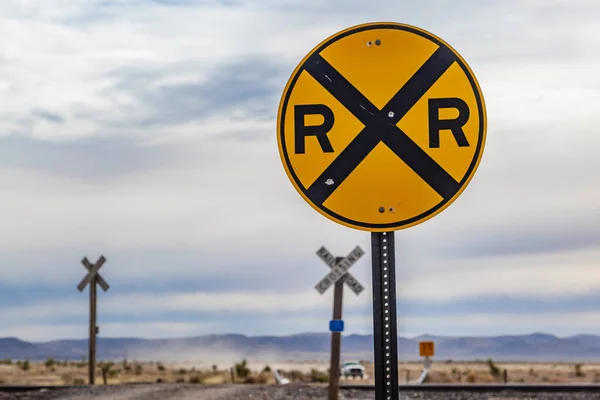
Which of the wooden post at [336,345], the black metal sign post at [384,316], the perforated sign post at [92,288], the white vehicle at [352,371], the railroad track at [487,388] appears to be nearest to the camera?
the black metal sign post at [384,316]

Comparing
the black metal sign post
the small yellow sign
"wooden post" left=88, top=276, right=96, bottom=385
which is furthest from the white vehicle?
the black metal sign post

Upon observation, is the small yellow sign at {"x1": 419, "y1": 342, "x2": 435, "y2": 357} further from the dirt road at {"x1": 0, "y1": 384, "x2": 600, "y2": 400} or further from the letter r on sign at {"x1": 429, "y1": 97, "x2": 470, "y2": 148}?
the letter r on sign at {"x1": 429, "y1": 97, "x2": 470, "y2": 148}

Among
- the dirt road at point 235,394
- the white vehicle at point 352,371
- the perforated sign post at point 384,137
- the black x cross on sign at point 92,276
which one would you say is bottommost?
the white vehicle at point 352,371

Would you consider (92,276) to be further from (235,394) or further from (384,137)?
(384,137)

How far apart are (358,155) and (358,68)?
13.5 inches

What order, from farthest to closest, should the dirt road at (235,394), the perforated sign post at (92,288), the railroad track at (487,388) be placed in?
the perforated sign post at (92,288) → the railroad track at (487,388) → the dirt road at (235,394)

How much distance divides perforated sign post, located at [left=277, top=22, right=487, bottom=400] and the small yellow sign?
18435 mm

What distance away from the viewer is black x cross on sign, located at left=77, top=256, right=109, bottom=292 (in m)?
24.6

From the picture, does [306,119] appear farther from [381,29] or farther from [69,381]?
[69,381]

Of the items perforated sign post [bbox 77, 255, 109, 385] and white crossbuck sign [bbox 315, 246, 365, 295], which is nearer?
white crossbuck sign [bbox 315, 246, 365, 295]

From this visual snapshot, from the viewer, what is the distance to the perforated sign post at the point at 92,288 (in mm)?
24516

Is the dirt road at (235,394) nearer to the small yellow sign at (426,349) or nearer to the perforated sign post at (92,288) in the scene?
the small yellow sign at (426,349)

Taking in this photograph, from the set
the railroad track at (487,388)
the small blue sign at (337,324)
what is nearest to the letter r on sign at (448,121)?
the small blue sign at (337,324)

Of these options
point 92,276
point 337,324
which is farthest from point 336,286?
point 92,276
